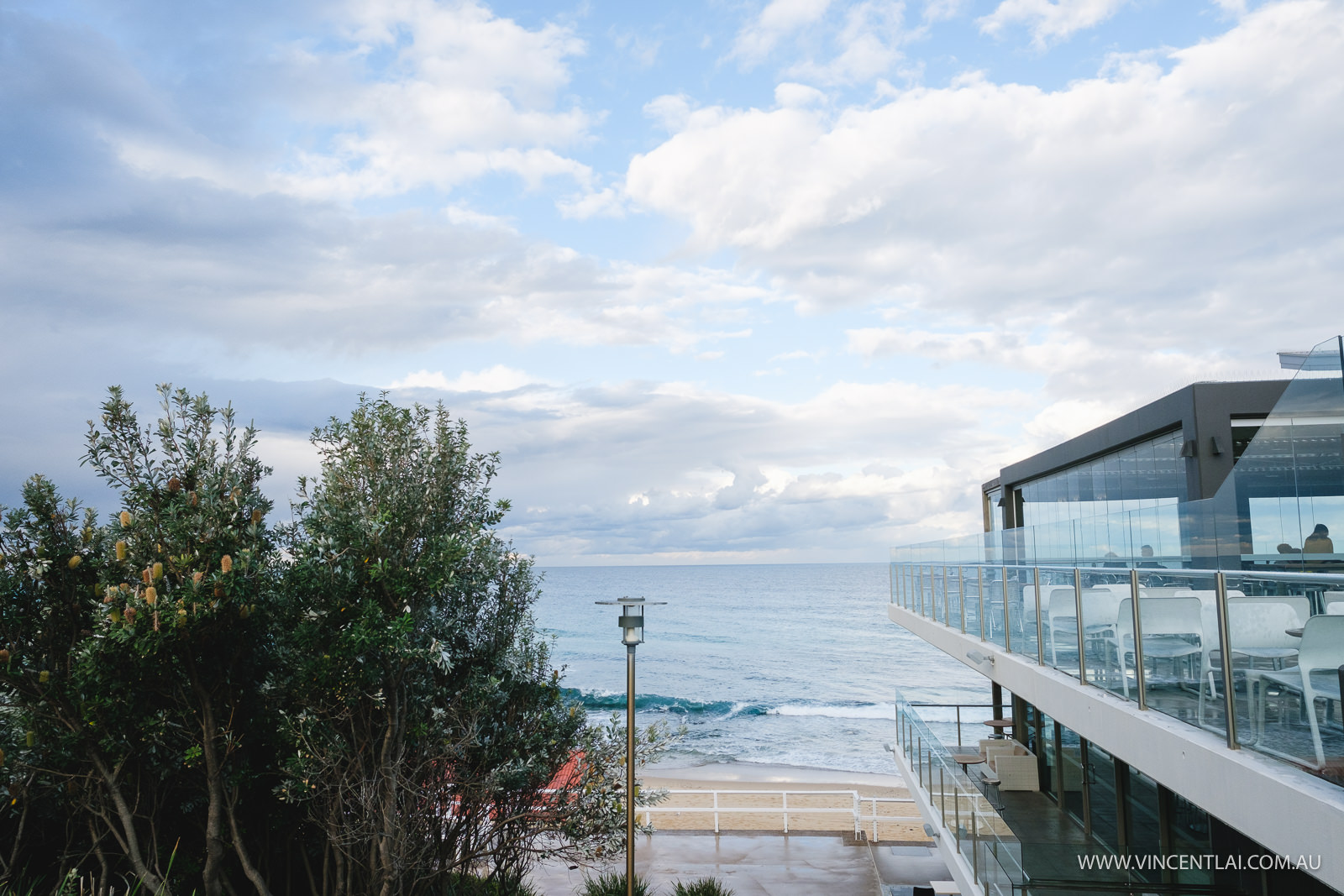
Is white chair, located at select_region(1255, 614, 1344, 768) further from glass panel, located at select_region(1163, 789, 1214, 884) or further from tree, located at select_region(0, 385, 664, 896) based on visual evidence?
tree, located at select_region(0, 385, 664, 896)

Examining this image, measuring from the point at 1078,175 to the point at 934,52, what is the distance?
511 centimetres

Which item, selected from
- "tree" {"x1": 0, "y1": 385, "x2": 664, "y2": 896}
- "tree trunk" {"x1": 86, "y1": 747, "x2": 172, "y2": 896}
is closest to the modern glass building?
"tree" {"x1": 0, "y1": 385, "x2": 664, "y2": 896}

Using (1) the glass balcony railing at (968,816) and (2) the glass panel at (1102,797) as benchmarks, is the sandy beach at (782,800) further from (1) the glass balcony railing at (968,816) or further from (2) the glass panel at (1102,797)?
(2) the glass panel at (1102,797)

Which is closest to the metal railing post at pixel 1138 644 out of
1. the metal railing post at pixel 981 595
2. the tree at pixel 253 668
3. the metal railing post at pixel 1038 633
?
the metal railing post at pixel 1038 633

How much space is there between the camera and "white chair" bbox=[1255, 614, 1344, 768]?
3.53 meters


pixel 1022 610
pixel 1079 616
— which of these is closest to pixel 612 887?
pixel 1022 610

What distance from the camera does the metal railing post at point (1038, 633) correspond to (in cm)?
820

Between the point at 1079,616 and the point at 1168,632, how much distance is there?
6.01 ft

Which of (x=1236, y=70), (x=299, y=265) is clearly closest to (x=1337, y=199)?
(x=1236, y=70)

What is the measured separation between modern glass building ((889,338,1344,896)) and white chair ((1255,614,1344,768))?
0.01 metres

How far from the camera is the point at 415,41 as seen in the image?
12.3m

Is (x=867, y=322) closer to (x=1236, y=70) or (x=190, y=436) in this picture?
(x=1236, y=70)

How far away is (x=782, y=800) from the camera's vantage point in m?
23.0

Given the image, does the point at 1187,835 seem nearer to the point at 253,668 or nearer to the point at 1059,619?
the point at 1059,619
